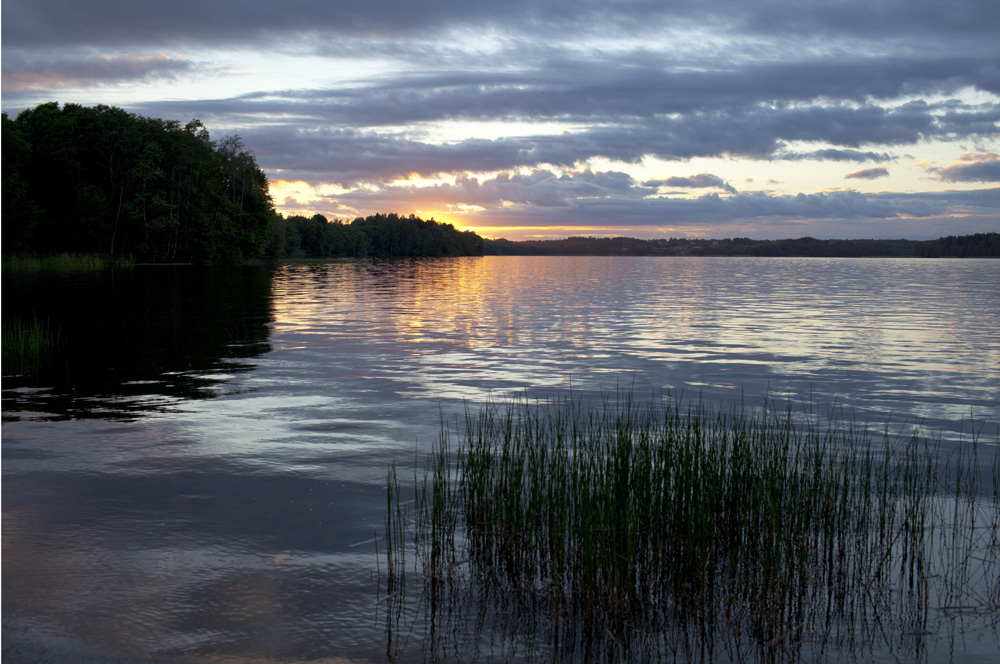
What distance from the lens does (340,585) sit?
22.5 ft

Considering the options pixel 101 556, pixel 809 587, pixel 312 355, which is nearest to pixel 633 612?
pixel 809 587

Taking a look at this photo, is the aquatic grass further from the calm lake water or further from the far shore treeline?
the calm lake water

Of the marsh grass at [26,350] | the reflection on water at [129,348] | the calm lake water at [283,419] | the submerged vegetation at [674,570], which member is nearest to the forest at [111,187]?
the reflection on water at [129,348]

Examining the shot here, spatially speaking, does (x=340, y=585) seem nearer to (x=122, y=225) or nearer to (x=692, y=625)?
(x=692, y=625)

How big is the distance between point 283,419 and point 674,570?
8.84 metres

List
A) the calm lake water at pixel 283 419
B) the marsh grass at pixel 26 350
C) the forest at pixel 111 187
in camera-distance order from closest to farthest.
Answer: the calm lake water at pixel 283 419
the marsh grass at pixel 26 350
the forest at pixel 111 187

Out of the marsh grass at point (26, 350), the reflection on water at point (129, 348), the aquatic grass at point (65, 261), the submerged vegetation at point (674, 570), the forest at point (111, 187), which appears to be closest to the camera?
the submerged vegetation at point (674, 570)

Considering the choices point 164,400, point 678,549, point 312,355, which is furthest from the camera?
point 312,355

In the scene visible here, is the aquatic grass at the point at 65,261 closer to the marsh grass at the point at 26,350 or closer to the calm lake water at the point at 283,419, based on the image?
the calm lake water at the point at 283,419

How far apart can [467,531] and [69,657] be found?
3.70m

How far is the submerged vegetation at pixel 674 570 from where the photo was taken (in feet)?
19.5

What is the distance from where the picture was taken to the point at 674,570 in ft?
21.9

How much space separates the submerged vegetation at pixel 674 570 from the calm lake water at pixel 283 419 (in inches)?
20.0

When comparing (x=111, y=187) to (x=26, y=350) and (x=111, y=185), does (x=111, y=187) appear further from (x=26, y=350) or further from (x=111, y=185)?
(x=26, y=350)
